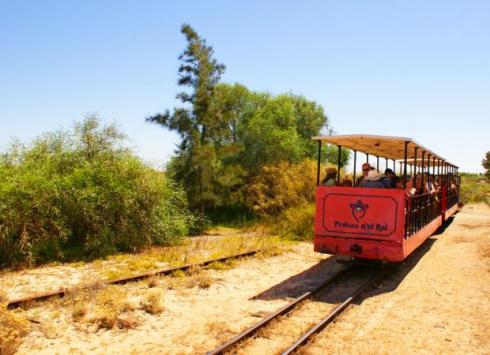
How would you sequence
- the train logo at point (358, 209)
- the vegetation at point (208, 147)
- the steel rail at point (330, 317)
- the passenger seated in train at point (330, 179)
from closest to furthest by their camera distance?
the steel rail at point (330, 317) → the train logo at point (358, 209) → the passenger seated in train at point (330, 179) → the vegetation at point (208, 147)

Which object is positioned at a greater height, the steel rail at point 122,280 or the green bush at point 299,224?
the green bush at point 299,224

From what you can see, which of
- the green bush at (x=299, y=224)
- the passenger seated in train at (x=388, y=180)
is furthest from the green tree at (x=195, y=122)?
the passenger seated in train at (x=388, y=180)

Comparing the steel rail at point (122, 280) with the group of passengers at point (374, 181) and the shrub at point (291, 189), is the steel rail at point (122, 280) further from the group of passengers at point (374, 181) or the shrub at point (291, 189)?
the shrub at point (291, 189)

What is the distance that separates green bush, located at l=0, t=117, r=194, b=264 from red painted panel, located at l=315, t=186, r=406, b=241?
666cm

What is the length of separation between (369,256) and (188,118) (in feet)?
62.3

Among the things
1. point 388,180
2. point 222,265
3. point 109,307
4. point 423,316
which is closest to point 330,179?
point 388,180

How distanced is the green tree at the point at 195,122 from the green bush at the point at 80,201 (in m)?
9.77

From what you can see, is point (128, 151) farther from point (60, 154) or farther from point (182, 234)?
point (182, 234)

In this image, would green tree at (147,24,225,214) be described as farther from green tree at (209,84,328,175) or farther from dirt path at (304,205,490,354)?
dirt path at (304,205,490,354)

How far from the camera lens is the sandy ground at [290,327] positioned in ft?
20.2

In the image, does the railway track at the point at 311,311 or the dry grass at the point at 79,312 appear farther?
the dry grass at the point at 79,312

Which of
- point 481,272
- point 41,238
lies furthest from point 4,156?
point 481,272

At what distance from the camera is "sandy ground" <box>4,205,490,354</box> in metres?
6.17

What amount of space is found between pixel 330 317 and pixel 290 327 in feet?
2.31
